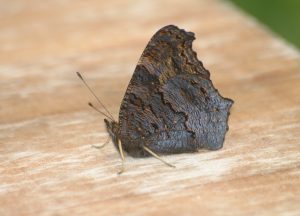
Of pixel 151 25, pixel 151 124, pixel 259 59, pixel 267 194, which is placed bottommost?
pixel 267 194

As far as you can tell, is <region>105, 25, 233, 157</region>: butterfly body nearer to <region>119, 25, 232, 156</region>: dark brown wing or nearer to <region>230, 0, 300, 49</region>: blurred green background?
<region>119, 25, 232, 156</region>: dark brown wing

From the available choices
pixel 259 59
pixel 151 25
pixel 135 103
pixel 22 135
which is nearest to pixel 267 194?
pixel 135 103

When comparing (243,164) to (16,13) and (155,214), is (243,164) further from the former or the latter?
(16,13)

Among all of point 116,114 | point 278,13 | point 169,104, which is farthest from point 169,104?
point 278,13

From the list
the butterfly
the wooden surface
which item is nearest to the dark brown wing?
the butterfly

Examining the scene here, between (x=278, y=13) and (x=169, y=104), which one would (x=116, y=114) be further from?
(x=278, y=13)

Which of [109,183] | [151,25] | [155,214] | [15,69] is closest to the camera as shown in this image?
[155,214]

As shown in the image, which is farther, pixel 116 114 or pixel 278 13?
pixel 278 13

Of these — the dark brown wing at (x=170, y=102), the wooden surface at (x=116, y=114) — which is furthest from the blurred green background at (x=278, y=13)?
the dark brown wing at (x=170, y=102)
